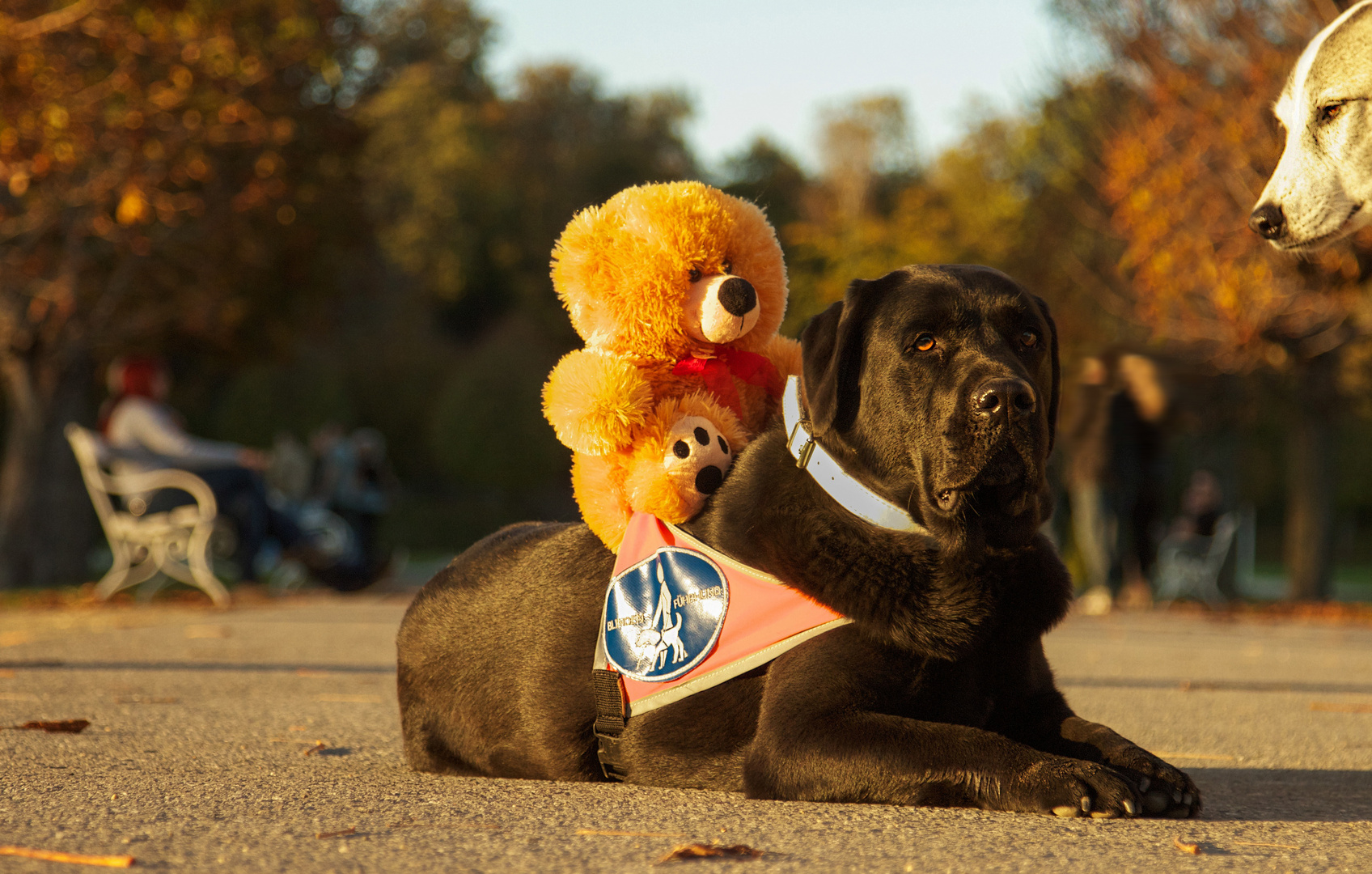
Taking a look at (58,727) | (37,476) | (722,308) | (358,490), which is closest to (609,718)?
(722,308)

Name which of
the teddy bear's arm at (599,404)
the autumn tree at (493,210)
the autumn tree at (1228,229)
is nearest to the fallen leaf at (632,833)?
the teddy bear's arm at (599,404)

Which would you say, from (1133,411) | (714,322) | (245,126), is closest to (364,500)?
(245,126)

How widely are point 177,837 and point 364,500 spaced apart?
14096 millimetres

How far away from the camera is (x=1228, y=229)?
49.9 feet

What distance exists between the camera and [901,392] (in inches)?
123

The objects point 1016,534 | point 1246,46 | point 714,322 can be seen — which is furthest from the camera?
point 1246,46

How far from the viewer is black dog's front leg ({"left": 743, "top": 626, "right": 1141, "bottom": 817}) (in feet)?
8.97

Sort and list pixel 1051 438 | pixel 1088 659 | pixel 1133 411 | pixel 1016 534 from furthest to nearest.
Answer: pixel 1133 411, pixel 1088 659, pixel 1051 438, pixel 1016 534

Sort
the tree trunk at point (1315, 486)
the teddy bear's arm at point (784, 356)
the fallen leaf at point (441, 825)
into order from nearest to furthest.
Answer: the fallen leaf at point (441, 825) → the teddy bear's arm at point (784, 356) → the tree trunk at point (1315, 486)

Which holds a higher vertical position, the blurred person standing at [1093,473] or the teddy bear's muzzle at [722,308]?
the teddy bear's muzzle at [722,308]

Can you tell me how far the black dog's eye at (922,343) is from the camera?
3.12 m

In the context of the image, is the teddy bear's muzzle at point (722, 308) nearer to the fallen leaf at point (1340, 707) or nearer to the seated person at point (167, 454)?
the fallen leaf at point (1340, 707)

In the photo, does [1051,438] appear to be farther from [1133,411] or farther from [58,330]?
[58,330]

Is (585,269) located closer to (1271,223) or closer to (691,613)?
(691,613)
